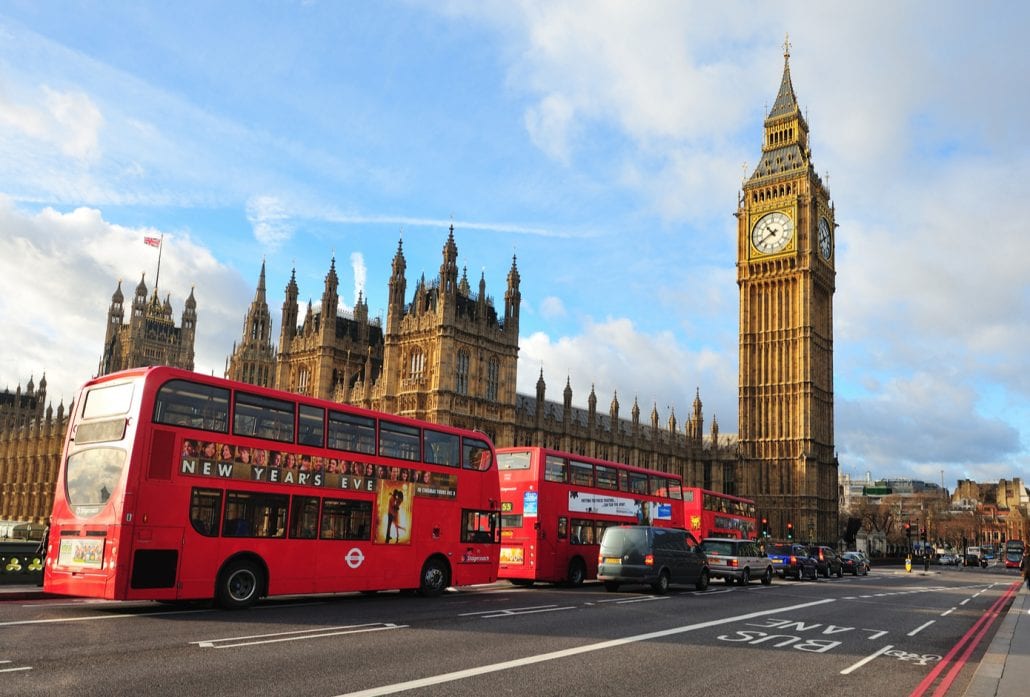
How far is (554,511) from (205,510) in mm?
13707

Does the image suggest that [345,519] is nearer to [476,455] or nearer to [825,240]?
[476,455]

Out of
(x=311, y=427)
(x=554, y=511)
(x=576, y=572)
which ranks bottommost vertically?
(x=576, y=572)

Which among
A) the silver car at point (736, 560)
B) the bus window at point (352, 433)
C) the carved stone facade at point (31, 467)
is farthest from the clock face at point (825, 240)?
the carved stone facade at point (31, 467)

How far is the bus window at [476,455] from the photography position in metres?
22.4

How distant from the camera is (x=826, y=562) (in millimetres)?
42500

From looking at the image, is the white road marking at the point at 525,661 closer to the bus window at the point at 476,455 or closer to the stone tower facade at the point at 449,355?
the bus window at the point at 476,455

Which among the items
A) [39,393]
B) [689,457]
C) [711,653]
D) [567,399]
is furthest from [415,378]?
[39,393]

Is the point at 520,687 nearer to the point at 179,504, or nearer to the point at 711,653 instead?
the point at 711,653

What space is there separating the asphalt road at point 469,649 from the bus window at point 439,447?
11.8 ft

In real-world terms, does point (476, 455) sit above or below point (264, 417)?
below

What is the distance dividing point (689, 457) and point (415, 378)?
123ft

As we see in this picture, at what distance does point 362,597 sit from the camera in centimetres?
2025

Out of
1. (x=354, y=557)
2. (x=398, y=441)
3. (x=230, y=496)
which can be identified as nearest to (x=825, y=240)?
(x=398, y=441)

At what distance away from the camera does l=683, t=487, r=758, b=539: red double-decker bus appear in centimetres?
3969
